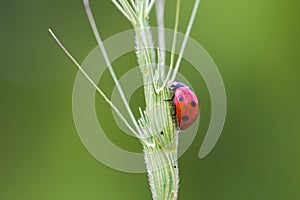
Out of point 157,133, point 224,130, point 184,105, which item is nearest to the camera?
point 157,133

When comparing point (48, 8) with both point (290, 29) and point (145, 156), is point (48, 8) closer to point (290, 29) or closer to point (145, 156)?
point (290, 29)

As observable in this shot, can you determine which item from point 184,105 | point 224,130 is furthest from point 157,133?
point 224,130

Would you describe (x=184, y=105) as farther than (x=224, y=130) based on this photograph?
No

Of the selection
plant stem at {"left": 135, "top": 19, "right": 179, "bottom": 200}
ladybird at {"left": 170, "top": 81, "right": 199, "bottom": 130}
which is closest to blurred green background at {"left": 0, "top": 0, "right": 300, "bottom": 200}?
ladybird at {"left": 170, "top": 81, "right": 199, "bottom": 130}

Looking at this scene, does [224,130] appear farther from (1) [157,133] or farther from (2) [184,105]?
(1) [157,133]

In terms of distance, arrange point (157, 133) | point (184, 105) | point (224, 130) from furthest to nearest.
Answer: point (224, 130) → point (184, 105) → point (157, 133)

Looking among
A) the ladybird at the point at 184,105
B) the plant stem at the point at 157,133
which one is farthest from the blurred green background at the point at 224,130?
the plant stem at the point at 157,133
